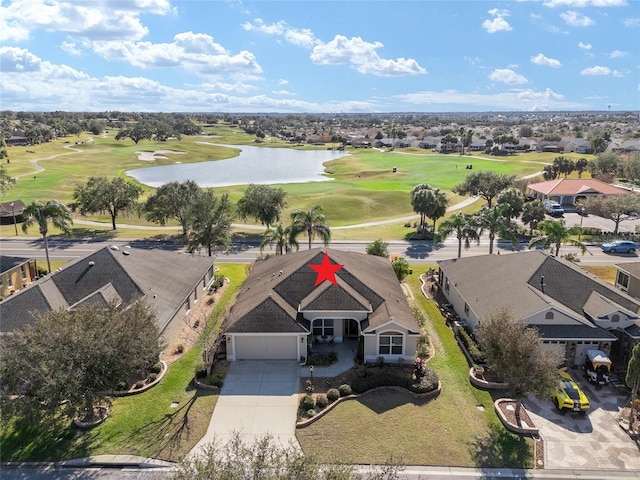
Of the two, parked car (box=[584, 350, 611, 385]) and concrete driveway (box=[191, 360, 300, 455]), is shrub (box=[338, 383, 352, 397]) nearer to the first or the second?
concrete driveway (box=[191, 360, 300, 455])

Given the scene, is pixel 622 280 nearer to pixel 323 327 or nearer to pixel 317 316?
pixel 323 327

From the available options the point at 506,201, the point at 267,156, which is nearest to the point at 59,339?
the point at 506,201

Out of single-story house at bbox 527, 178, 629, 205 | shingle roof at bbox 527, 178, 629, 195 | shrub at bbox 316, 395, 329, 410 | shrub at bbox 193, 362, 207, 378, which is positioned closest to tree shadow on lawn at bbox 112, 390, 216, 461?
shrub at bbox 193, 362, 207, 378

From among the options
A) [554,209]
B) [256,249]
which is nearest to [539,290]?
[256,249]

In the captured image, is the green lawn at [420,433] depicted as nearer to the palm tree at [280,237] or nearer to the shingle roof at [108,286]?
the shingle roof at [108,286]

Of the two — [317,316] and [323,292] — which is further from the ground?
[323,292]

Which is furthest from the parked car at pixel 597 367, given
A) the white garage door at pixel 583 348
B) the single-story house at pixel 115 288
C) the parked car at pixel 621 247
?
the parked car at pixel 621 247
